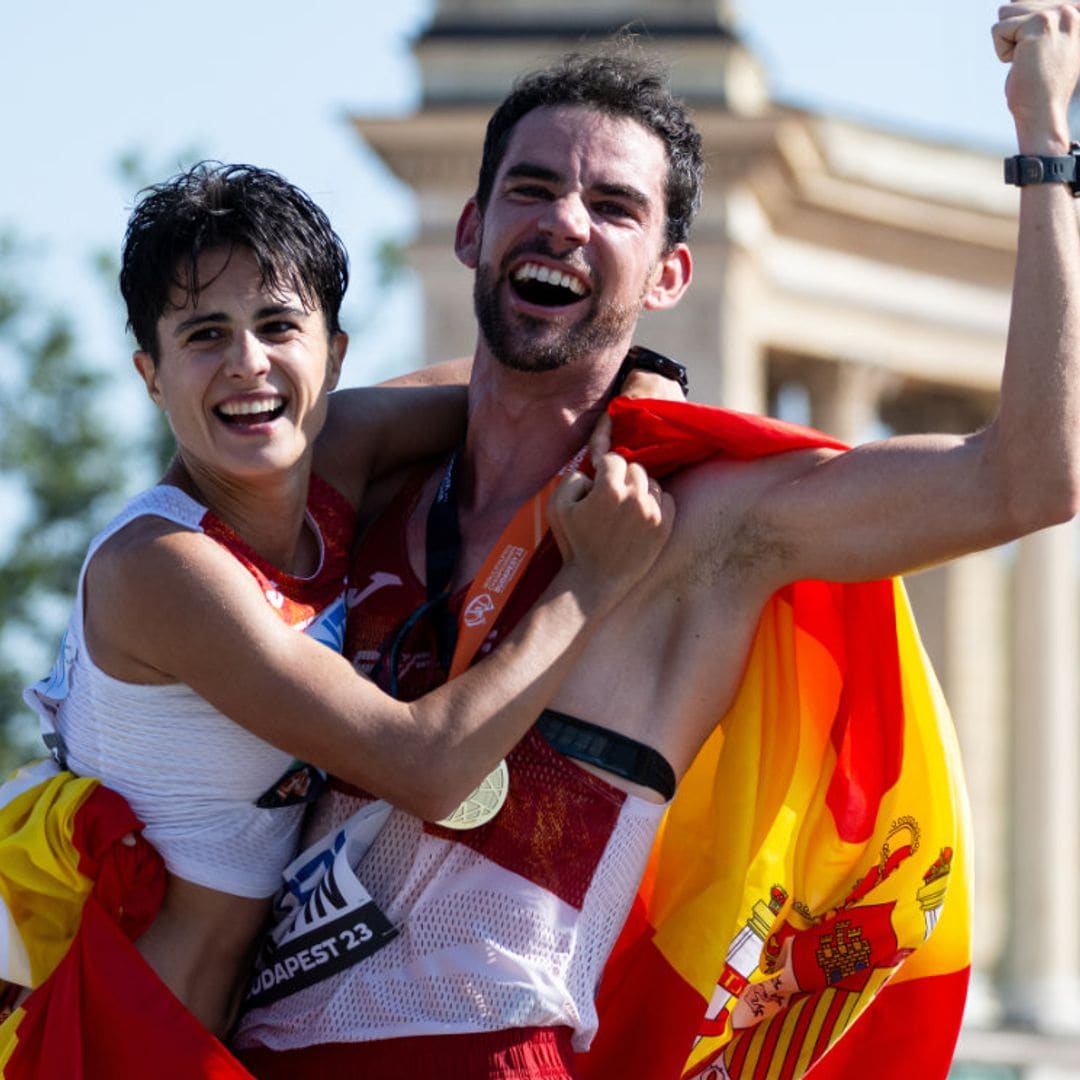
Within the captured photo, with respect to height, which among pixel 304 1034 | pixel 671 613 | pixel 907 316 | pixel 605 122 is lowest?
pixel 304 1034

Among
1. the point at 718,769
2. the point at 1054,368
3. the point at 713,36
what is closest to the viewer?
the point at 1054,368

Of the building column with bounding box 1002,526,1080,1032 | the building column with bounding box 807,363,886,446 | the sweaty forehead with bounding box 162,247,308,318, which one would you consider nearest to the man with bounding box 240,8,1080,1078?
the sweaty forehead with bounding box 162,247,308,318

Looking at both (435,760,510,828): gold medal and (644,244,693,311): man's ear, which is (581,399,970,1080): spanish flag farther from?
(435,760,510,828): gold medal

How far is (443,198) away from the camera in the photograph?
93.0 feet

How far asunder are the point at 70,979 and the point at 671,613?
1.43 meters

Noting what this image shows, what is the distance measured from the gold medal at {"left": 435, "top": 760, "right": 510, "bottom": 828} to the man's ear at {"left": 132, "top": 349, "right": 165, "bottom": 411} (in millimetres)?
1021

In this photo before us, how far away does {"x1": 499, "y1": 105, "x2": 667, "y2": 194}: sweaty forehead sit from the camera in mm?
6379

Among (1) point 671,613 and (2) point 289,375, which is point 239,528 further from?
(1) point 671,613

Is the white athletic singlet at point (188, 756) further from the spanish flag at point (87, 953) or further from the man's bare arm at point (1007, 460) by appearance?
the man's bare arm at point (1007, 460)

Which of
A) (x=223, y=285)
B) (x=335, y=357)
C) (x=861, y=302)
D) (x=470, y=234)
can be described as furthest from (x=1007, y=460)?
(x=861, y=302)

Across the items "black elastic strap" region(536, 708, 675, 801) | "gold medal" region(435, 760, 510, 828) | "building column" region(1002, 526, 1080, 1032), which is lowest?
"building column" region(1002, 526, 1080, 1032)

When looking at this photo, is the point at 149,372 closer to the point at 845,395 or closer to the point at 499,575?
the point at 499,575

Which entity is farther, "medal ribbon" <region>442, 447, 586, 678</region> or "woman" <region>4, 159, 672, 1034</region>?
"medal ribbon" <region>442, 447, 586, 678</region>

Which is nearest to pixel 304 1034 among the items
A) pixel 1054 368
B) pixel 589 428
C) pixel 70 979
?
pixel 70 979
